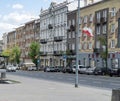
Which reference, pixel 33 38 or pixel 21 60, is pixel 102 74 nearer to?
pixel 33 38

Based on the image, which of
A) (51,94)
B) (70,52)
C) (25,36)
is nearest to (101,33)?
(70,52)

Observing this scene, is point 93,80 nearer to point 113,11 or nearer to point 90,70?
point 90,70

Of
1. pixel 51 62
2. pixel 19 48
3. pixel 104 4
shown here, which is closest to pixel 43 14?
pixel 51 62

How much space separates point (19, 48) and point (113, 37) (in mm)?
75432

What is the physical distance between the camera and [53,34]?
109 metres

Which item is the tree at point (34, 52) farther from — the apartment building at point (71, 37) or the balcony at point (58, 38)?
the apartment building at point (71, 37)

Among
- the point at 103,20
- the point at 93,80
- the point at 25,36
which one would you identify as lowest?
the point at 93,80

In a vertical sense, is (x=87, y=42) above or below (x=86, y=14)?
below

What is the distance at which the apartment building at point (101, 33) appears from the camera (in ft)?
236

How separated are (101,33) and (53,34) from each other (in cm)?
3268

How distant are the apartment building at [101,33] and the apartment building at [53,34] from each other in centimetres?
1254

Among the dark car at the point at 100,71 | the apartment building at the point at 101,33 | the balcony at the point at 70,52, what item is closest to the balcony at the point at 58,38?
the balcony at the point at 70,52

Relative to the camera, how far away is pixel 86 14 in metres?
85.4

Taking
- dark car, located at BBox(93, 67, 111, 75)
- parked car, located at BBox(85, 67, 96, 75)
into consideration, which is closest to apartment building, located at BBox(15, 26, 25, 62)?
parked car, located at BBox(85, 67, 96, 75)
